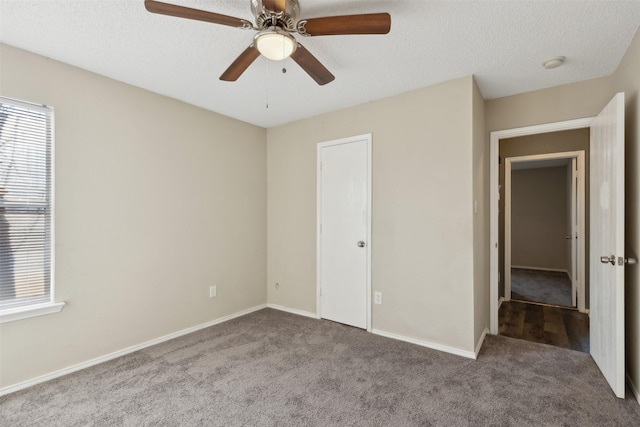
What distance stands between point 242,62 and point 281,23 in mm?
387

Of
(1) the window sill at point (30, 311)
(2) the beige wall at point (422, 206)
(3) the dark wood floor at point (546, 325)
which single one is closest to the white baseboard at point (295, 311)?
(2) the beige wall at point (422, 206)

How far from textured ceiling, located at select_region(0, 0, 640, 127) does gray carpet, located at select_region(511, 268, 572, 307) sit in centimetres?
315

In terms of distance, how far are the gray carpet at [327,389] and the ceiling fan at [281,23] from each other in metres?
2.18

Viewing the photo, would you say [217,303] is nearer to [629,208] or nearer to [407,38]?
[407,38]

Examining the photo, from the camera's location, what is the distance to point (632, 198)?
2.14 meters

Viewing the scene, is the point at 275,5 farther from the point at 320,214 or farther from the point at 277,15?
the point at 320,214

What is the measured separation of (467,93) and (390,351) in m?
2.38

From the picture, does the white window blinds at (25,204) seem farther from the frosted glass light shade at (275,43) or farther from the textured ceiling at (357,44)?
the frosted glass light shade at (275,43)

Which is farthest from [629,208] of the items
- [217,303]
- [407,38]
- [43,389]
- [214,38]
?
[43,389]

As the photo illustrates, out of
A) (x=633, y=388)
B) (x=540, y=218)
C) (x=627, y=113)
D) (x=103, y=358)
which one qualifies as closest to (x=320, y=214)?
(x=103, y=358)

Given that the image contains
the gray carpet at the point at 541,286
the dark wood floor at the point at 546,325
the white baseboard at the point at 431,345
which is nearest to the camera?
the white baseboard at the point at 431,345

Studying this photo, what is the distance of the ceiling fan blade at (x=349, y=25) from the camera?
148cm

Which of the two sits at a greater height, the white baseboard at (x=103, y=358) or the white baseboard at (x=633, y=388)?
the white baseboard at (x=633, y=388)


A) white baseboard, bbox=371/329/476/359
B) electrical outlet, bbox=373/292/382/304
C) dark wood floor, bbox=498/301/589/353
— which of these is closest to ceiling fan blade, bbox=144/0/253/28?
electrical outlet, bbox=373/292/382/304
